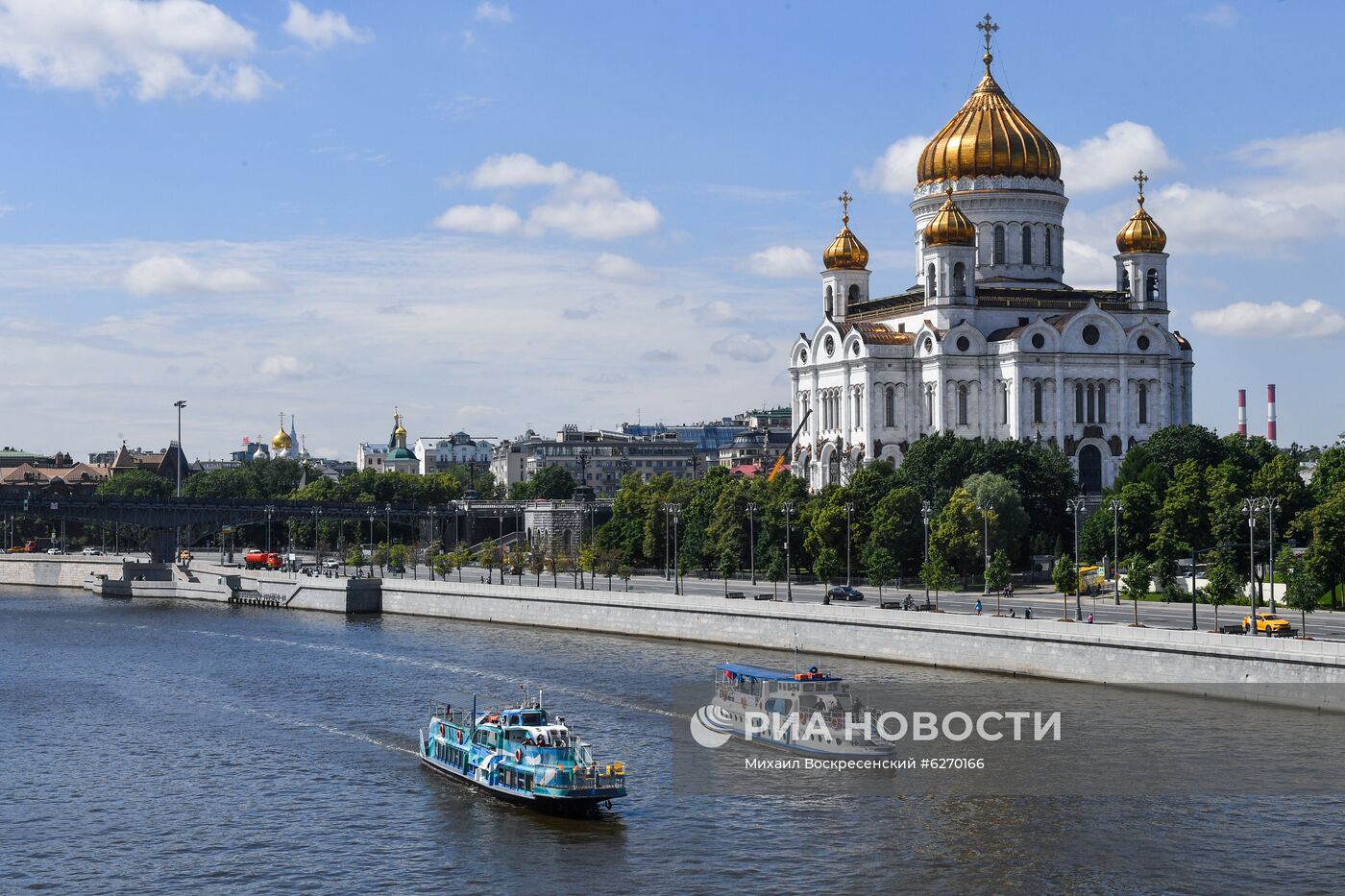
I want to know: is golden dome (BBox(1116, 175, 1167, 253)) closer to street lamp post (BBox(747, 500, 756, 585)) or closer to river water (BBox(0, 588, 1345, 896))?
street lamp post (BBox(747, 500, 756, 585))

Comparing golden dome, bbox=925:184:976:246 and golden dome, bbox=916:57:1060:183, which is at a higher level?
golden dome, bbox=916:57:1060:183

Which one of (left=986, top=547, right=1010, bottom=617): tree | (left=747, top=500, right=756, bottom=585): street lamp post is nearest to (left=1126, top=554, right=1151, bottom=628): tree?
(left=986, top=547, right=1010, bottom=617): tree

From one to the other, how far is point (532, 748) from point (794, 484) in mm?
58617

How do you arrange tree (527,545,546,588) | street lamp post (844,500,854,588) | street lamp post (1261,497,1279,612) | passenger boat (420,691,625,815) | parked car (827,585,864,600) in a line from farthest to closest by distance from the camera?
tree (527,545,546,588) → street lamp post (844,500,854,588) → parked car (827,585,864,600) → street lamp post (1261,497,1279,612) → passenger boat (420,691,625,815)

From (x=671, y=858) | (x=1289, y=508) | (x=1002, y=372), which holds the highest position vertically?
(x=1002, y=372)

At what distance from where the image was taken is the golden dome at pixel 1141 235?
114m

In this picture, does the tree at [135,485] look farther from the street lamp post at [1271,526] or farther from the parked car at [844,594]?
the street lamp post at [1271,526]

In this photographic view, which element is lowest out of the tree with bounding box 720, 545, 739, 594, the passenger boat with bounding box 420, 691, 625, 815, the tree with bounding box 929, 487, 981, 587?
the passenger boat with bounding box 420, 691, 625, 815

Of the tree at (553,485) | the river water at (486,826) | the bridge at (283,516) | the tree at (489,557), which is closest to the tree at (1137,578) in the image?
the river water at (486,826)

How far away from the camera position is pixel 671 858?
3656 centimetres

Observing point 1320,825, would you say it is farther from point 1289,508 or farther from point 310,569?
point 310,569

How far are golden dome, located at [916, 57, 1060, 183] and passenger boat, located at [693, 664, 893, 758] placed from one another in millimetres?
69048

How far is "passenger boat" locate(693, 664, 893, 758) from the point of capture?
45.2 metres

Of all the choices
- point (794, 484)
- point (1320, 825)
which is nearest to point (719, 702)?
point (1320, 825)
